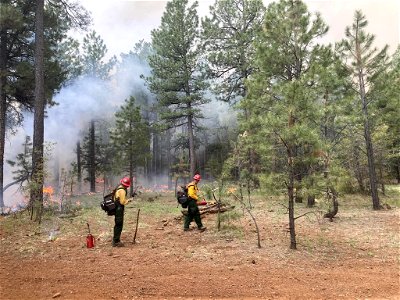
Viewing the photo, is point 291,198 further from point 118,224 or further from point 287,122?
point 118,224

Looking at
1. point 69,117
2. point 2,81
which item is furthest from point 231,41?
point 69,117

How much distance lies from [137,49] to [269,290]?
157 feet

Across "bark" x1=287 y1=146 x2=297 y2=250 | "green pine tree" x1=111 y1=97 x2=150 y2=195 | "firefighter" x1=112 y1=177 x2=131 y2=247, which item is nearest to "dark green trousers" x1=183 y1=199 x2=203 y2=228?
"firefighter" x1=112 y1=177 x2=131 y2=247

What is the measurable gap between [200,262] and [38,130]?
9.25 metres

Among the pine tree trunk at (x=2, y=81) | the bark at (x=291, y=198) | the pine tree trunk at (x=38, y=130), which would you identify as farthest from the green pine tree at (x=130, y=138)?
the bark at (x=291, y=198)

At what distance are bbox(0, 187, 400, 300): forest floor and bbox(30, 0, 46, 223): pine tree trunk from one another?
901 mm

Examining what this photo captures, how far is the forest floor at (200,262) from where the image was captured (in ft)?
19.2

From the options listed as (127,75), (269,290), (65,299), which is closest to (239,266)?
(269,290)

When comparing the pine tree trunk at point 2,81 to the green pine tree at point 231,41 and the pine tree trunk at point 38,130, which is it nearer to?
the pine tree trunk at point 38,130

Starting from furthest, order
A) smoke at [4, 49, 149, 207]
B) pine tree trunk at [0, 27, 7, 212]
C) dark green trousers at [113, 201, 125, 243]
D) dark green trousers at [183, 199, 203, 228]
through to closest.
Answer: smoke at [4, 49, 149, 207] → pine tree trunk at [0, 27, 7, 212] → dark green trousers at [183, 199, 203, 228] → dark green trousers at [113, 201, 125, 243]

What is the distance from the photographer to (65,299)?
5441 mm

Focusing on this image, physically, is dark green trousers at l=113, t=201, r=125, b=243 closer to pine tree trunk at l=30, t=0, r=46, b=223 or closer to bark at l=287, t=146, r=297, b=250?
pine tree trunk at l=30, t=0, r=46, b=223

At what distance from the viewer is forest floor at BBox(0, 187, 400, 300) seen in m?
5.84

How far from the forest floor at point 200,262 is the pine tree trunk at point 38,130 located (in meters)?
0.90
